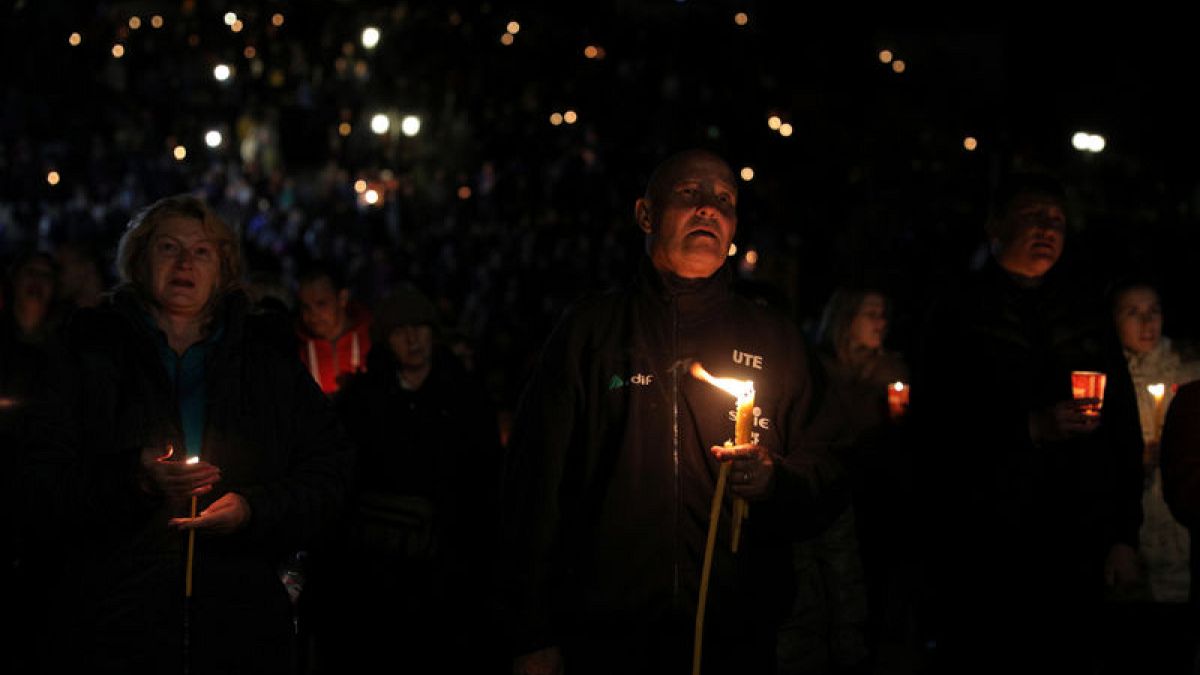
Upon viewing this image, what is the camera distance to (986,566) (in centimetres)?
488

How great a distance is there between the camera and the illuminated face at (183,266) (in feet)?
13.4

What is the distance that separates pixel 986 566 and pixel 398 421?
3034 millimetres

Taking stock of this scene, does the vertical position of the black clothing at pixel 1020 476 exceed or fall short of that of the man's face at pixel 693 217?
it falls short

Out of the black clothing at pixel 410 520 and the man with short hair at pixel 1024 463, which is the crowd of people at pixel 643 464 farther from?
the black clothing at pixel 410 520

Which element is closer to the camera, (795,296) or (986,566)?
(986,566)

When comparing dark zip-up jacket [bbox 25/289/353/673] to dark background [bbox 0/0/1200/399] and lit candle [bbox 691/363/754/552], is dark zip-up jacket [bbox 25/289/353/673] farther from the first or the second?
dark background [bbox 0/0/1200/399]

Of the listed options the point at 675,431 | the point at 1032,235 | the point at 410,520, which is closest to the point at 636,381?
the point at 675,431

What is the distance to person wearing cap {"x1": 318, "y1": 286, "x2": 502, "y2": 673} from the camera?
20.7ft

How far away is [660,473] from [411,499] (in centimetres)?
281

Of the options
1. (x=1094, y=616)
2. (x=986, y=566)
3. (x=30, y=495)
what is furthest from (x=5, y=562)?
(x=1094, y=616)

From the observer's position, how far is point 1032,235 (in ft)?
16.7

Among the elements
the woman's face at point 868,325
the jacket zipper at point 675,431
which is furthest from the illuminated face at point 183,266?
the woman's face at point 868,325

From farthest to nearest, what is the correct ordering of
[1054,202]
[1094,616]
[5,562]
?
[5,562], [1054,202], [1094,616]

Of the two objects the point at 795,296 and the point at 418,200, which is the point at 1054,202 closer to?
the point at 795,296
